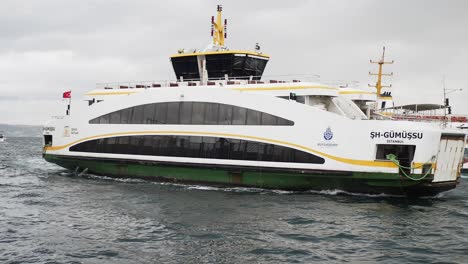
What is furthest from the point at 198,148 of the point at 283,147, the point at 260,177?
the point at 283,147

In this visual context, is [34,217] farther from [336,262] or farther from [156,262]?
[336,262]

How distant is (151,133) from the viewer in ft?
74.4

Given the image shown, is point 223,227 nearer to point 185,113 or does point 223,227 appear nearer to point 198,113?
point 198,113

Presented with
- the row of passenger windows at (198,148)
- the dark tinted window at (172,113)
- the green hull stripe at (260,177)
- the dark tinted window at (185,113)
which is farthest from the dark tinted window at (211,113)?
the green hull stripe at (260,177)

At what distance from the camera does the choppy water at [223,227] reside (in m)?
10.9

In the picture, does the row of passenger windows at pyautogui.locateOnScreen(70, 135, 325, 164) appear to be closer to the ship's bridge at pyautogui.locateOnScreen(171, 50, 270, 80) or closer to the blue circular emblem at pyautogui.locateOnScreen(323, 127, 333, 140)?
the blue circular emblem at pyautogui.locateOnScreen(323, 127, 333, 140)

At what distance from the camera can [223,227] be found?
13.4 m

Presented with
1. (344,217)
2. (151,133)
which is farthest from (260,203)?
(151,133)

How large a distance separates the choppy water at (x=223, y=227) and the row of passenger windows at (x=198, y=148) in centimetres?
145

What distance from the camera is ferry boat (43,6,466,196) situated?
1789 cm

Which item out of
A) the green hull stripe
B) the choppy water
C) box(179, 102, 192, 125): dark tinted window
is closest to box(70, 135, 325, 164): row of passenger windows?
the green hull stripe

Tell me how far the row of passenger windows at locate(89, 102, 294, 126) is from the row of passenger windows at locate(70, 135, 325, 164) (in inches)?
29.7

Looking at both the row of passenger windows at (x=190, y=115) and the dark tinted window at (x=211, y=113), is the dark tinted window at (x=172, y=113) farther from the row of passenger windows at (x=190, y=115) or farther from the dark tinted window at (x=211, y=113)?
the dark tinted window at (x=211, y=113)

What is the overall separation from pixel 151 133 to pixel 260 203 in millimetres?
7861
